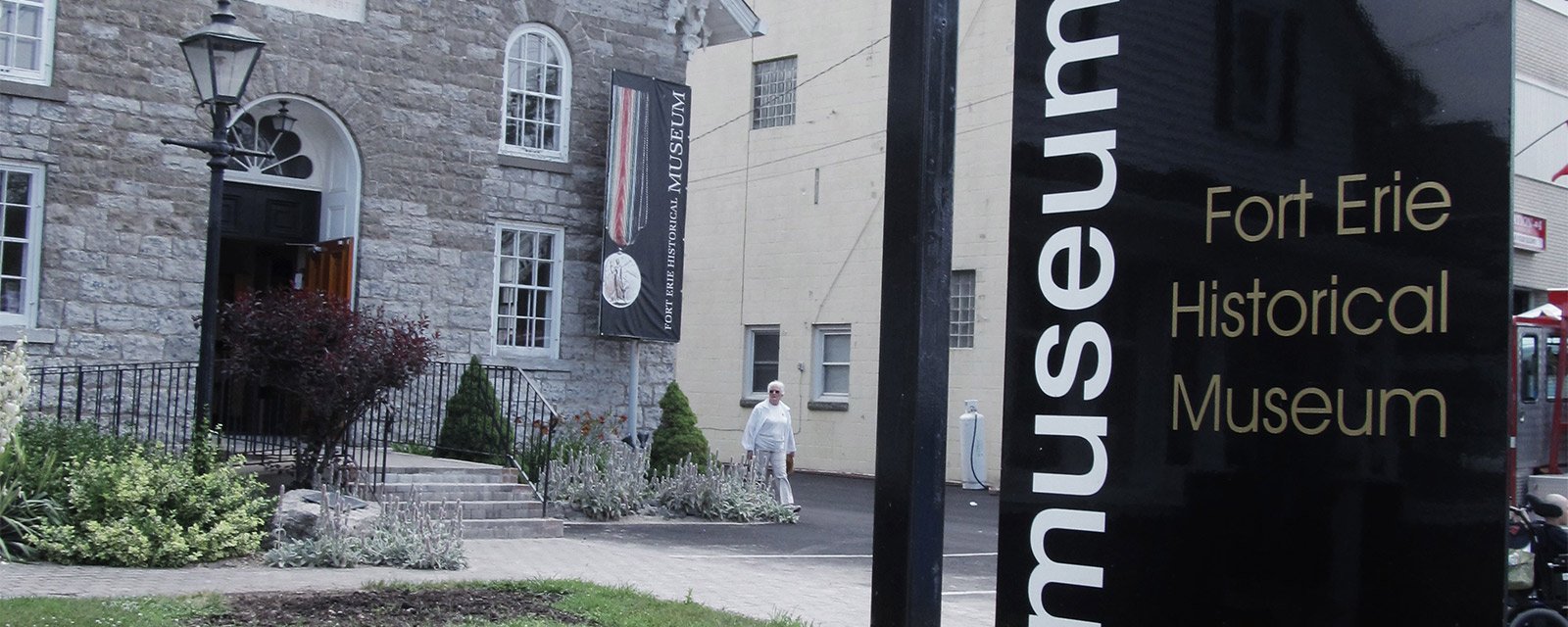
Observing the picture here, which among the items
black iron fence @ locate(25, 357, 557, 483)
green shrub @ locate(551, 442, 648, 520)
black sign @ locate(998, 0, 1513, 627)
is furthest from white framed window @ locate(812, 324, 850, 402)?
black sign @ locate(998, 0, 1513, 627)

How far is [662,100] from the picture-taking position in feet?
59.6

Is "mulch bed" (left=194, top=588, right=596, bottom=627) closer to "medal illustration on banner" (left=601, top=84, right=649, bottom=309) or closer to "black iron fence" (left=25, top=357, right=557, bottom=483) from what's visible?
"black iron fence" (left=25, top=357, right=557, bottom=483)

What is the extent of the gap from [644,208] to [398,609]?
9912mm

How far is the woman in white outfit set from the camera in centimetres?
1658

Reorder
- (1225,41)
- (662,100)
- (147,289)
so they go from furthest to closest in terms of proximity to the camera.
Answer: (662,100) < (147,289) < (1225,41)

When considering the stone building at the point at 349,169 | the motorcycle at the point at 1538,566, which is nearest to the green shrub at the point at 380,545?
the stone building at the point at 349,169

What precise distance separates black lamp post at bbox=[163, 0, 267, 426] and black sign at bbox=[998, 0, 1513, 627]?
9488 millimetres

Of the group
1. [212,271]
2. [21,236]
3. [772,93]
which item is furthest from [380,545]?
[772,93]

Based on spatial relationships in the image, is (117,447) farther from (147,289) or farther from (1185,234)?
(1185,234)

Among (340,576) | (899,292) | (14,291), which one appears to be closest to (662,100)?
(14,291)

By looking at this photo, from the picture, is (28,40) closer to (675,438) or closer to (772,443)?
(675,438)

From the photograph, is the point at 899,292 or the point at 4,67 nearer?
the point at 899,292

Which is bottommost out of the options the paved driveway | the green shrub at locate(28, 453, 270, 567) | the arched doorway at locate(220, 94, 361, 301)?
the paved driveway

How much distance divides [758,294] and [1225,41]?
2533 cm
